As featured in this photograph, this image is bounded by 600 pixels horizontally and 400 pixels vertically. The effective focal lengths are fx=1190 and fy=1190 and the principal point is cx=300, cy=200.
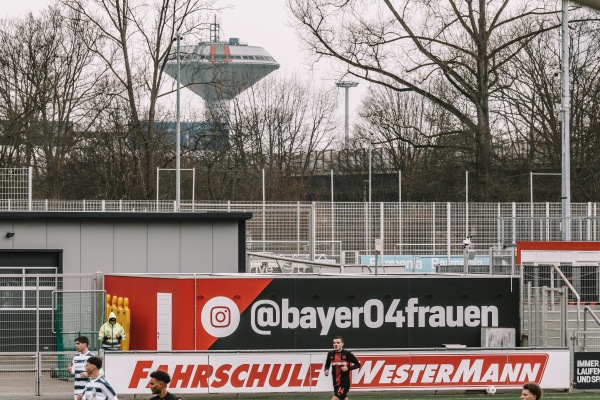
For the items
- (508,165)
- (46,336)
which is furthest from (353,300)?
(508,165)

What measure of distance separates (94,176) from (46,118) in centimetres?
394

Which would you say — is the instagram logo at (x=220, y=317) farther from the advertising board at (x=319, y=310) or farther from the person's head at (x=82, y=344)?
the person's head at (x=82, y=344)

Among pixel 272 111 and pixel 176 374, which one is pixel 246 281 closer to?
pixel 176 374

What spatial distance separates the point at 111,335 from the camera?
23.9 m

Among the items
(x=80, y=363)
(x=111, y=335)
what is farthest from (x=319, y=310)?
(x=80, y=363)

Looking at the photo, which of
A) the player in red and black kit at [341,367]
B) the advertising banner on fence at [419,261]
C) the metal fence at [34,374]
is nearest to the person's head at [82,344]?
the player in red and black kit at [341,367]

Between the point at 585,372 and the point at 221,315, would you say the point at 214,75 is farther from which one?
the point at 585,372

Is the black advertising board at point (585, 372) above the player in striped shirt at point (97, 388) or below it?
below

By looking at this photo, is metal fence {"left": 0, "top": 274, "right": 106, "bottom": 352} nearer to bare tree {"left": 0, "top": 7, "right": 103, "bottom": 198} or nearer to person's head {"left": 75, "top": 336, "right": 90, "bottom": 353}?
person's head {"left": 75, "top": 336, "right": 90, "bottom": 353}

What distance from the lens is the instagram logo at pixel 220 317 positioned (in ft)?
77.6

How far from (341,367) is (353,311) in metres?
5.41

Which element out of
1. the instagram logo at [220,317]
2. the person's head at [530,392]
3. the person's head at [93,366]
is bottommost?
the instagram logo at [220,317]

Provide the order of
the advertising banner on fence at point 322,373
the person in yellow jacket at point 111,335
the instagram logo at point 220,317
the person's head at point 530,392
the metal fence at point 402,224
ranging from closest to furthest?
the person's head at point 530,392
the advertising banner on fence at point 322,373
the instagram logo at point 220,317
the person in yellow jacket at point 111,335
the metal fence at point 402,224

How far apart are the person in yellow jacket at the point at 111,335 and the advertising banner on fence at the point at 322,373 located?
7.50 ft
